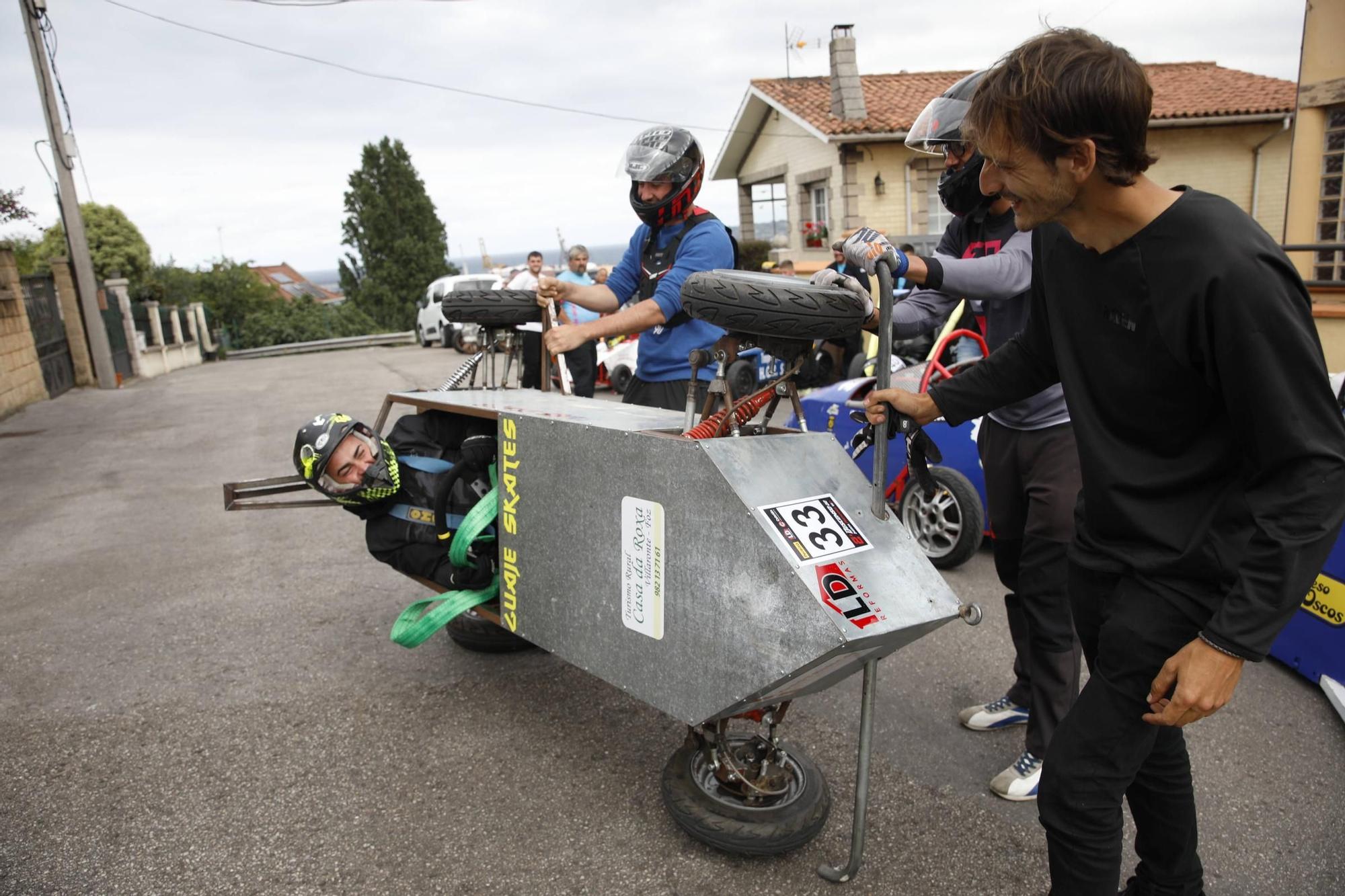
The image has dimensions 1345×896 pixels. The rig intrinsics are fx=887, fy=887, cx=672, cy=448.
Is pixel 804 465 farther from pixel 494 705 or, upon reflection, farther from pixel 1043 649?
pixel 494 705

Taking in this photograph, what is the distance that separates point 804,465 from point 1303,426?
Answer: 1030 mm

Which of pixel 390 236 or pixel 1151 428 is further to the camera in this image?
pixel 390 236

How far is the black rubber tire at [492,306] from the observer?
3.62 metres

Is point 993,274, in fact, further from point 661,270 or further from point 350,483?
point 350,483

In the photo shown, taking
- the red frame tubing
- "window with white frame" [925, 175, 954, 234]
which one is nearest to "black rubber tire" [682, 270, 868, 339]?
the red frame tubing

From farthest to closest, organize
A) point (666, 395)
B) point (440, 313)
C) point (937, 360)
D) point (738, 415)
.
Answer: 1. point (440, 313)
2. point (937, 360)
3. point (666, 395)
4. point (738, 415)

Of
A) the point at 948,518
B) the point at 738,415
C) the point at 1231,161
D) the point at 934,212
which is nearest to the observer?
the point at 738,415

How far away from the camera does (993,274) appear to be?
2498 mm

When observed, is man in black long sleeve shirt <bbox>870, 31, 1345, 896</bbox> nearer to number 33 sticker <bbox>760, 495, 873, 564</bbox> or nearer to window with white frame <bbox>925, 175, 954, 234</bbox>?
number 33 sticker <bbox>760, 495, 873, 564</bbox>

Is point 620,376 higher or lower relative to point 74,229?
lower

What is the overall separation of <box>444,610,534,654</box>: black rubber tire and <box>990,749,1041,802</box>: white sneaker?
1984 millimetres

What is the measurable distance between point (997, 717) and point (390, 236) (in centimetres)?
5144

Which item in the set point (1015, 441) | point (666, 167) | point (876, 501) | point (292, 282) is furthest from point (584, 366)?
point (292, 282)

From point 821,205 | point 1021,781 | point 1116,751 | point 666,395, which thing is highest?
point 821,205
